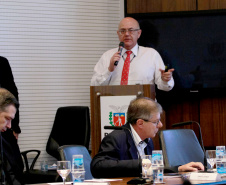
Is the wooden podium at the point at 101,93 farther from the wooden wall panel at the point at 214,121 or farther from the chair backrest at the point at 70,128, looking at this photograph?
the wooden wall panel at the point at 214,121

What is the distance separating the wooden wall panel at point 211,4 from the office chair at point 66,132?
6.46ft

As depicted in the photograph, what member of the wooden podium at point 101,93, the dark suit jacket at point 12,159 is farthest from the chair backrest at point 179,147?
the dark suit jacket at point 12,159

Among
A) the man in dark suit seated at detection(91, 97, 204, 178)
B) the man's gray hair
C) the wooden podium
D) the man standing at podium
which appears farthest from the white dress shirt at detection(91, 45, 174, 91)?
the man's gray hair

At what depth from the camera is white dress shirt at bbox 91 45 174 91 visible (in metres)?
5.85

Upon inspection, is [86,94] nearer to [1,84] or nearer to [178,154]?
[1,84]

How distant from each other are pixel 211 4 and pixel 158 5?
0.68 meters

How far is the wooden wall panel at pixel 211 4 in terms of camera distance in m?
6.47

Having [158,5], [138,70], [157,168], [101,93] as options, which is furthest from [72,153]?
[158,5]

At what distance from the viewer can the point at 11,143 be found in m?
3.80

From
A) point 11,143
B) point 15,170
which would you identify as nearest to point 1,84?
point 11,143

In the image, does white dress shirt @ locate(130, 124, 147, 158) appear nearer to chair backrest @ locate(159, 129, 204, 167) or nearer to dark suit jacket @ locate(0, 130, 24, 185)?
chair backrest @ locate(159, 129, 204, 167)

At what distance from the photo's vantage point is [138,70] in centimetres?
591

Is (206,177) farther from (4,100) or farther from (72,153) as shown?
(4,100)

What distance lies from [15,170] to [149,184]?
39.2 inches
